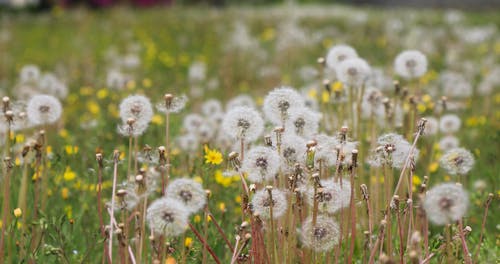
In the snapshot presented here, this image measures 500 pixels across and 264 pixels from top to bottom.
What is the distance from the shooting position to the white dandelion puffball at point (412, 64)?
2.83 m

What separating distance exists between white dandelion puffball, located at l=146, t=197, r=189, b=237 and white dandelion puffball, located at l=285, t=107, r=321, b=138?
72 cm

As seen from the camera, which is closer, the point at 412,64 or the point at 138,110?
the point at 138,110

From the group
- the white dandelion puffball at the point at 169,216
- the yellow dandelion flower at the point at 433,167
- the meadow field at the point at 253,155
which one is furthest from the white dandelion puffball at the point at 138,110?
the yellow dandelion flower at the point at 433,167

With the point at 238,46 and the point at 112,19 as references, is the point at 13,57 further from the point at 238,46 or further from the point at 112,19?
the point at 112,19

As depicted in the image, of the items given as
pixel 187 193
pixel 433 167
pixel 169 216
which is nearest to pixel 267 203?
pixel 187 193

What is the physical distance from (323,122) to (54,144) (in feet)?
4.79

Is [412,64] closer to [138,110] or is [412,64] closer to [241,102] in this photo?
[241,102]

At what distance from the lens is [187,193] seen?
5.23 ft

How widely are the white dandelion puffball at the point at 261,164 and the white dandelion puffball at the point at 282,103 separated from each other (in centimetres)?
29

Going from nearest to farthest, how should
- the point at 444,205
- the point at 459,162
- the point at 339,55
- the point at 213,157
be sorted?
1. the point at 444,205
2. the point at 459,162
3. the point at 213,157
4. the point at 339,55

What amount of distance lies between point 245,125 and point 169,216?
0.64 m

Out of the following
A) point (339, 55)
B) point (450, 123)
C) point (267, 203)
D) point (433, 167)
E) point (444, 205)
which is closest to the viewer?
point (444, 205)

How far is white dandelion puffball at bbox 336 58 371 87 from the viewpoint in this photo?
2590 millimetres

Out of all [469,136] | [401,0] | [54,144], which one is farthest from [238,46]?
[401,0]
